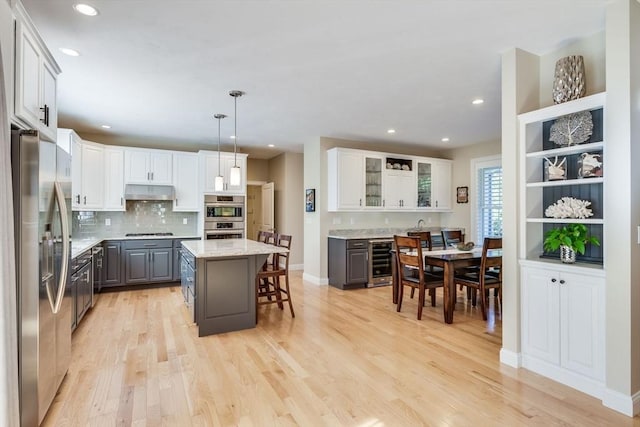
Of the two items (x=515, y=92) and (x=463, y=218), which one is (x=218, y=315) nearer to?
(x=515, y=92)

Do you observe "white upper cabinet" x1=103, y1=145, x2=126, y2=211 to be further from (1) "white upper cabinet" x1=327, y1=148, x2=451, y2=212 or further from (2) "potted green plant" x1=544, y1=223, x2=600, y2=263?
(2) "potted green plant" x1=544, y1=223, x2=600, y2=263

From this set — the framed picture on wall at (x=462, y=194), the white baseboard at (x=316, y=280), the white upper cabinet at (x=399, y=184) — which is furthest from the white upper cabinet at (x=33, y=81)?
the framed picture on wall at (x=462, y=194)

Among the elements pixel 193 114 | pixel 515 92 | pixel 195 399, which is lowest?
pixel 195 399

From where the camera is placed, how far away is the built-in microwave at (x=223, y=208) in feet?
20.4

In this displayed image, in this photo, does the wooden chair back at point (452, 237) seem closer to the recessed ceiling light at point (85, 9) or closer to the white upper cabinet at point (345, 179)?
the white upper cabinet at point (345, 179)

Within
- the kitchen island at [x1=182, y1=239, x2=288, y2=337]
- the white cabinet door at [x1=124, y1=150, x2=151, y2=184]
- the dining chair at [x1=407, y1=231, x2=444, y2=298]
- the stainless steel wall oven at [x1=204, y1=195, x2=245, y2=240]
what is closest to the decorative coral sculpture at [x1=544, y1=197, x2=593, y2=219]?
the dining chair at [x1=407, y1=231, x2=444, y2=298]

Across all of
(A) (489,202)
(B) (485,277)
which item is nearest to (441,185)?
(A) (489,202)

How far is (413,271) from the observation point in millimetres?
4492

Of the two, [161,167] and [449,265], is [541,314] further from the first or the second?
[161,167]

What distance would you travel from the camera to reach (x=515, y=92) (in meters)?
2.81

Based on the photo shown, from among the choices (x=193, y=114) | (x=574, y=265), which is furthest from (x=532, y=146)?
(x=193, y=114)

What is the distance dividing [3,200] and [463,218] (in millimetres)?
6854

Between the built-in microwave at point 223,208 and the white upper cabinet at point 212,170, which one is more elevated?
the white upper cabinet at point 212,170

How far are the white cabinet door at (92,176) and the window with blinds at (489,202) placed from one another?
21.8 feet
